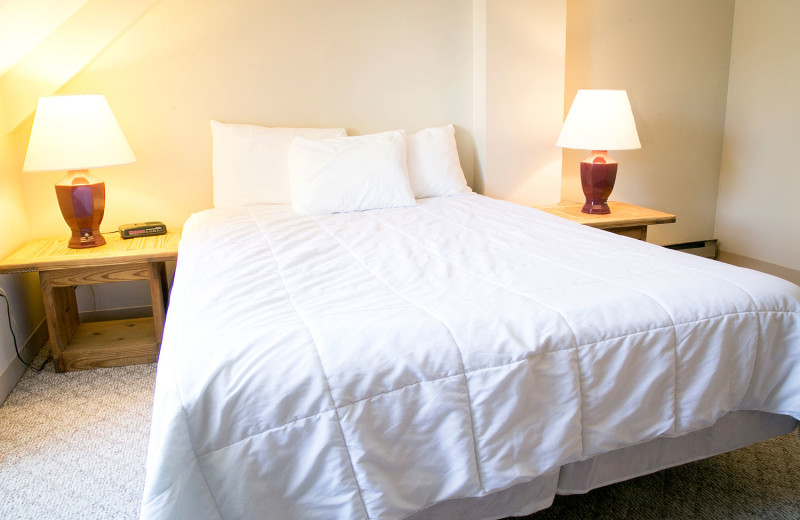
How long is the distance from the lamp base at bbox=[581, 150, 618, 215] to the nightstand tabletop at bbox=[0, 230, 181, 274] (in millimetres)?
1973

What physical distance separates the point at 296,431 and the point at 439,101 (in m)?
2.45

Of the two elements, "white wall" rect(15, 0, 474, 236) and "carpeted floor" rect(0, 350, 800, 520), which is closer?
"carpeted floor" rect(0, 350, 800, 520)

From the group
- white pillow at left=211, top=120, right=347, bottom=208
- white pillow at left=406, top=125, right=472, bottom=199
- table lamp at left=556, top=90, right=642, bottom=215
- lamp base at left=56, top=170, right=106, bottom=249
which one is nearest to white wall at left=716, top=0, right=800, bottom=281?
table lamp at left=556, top=90, right=642, bottom=215

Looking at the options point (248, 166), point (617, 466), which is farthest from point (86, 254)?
point (617, 466)

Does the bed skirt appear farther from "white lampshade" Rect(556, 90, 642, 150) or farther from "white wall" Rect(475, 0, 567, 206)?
"white wall" Rect(475, 0, 567, 206)

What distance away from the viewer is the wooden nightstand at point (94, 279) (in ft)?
7.86

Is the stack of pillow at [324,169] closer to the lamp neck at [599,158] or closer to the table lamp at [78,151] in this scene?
the table lamp at [78,151]

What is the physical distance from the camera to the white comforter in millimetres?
1105

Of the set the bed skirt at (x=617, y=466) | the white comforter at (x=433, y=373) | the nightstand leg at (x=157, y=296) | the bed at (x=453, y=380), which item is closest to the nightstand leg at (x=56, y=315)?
the nightstand leg at (x=157, y=296)

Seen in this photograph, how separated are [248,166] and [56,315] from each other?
1.03 m

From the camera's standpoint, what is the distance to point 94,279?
2.46m

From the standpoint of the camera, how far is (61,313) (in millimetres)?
2492

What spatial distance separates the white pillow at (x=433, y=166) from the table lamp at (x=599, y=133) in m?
0.57

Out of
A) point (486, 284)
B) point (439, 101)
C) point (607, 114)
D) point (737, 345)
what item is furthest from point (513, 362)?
point (439, 101)
